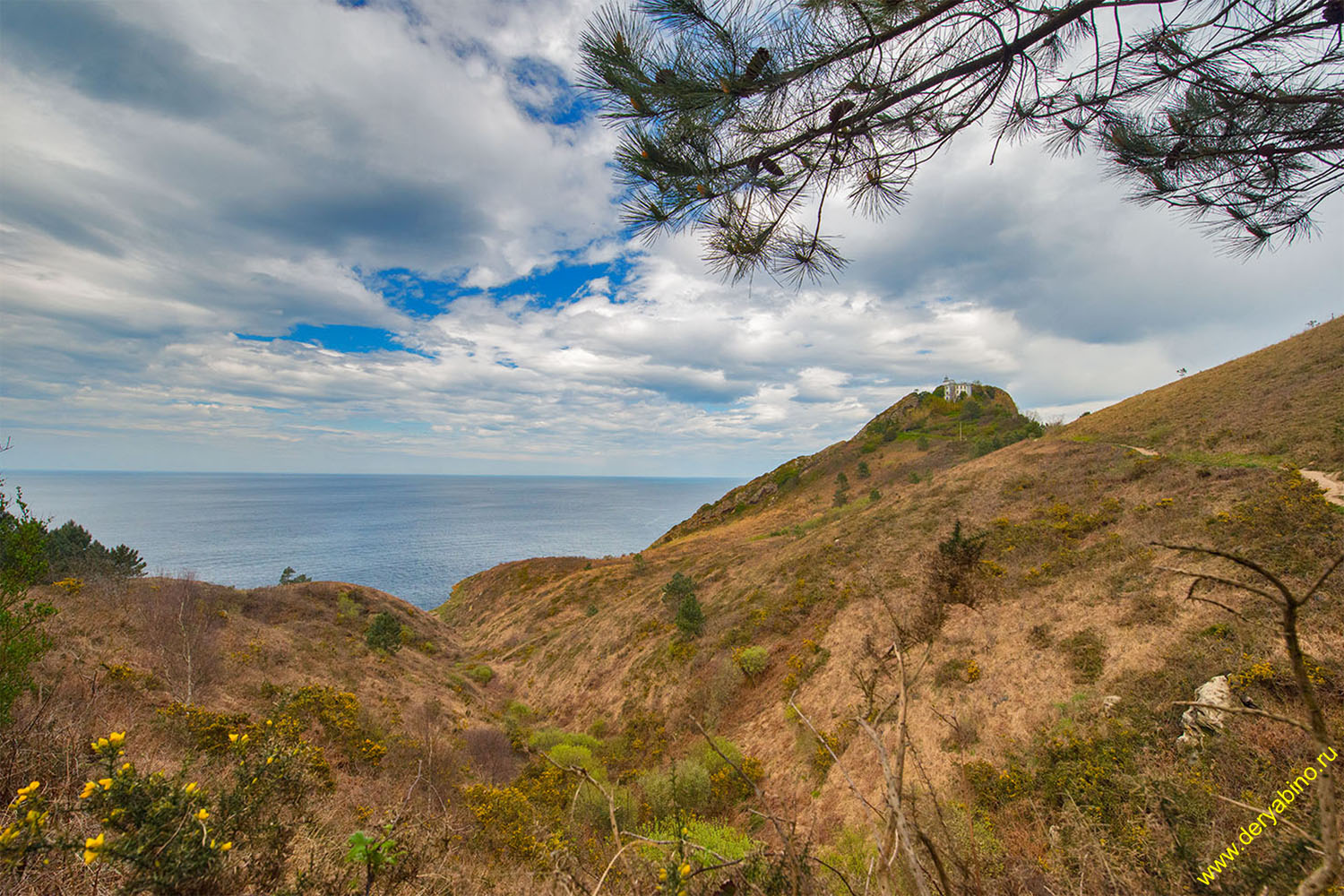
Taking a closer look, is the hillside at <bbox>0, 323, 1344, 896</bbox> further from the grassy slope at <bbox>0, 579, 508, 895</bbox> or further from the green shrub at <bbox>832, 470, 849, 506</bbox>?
the green shrub at <bbox>832, 470, 849, 506</bbox>

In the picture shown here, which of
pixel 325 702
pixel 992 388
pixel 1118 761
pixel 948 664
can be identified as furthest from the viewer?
pixel 992 388

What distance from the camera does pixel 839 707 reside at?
38.3ft

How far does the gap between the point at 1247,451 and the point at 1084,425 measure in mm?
12401

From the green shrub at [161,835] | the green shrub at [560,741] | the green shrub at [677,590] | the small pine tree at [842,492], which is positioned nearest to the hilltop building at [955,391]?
the small pine tree at [842,492]

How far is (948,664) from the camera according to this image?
35.6 ft

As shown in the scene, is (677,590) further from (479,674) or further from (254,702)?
(254,702)

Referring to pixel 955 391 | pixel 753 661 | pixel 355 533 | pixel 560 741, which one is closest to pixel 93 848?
pixel 753 661

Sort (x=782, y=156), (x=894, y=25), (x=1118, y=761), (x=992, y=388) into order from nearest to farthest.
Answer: (x=894, y=25)
(x=782, y=156)
(x=1118, y=761)
(x=992, y=388)

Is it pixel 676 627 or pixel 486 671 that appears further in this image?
pixel 486 671

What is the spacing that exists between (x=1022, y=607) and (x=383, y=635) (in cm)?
2204

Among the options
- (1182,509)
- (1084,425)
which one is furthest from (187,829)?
(1084,425)

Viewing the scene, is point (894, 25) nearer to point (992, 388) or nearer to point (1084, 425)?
point (1084, 425)

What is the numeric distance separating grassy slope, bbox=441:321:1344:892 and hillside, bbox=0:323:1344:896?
0.09 m

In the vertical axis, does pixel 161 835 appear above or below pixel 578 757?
above
